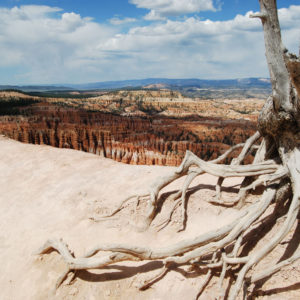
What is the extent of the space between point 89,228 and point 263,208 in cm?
404

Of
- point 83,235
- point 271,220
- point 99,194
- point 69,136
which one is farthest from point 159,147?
point 271,220

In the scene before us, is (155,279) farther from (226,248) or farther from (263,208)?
(263,208)

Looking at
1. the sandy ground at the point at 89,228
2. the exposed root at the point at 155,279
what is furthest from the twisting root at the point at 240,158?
the exposed root at the point at 155,279

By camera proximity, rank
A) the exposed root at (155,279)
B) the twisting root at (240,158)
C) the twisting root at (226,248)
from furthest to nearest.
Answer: the twisting root at (240,158) → the exposed root at (155,279) → the twisting root at (226,248)

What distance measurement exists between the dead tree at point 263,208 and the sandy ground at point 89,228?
289 mm

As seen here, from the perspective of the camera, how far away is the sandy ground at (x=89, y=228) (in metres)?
4.59

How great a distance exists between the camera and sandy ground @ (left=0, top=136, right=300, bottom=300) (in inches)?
181

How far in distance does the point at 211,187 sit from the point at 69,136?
11.5 meters

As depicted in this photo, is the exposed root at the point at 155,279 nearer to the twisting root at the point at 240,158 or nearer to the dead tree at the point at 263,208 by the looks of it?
the dead tree at the point at 263,208

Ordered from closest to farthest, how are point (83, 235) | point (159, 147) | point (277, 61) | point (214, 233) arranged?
point (277, 61)
point (214, 233)
point (83, 235)
point (159, 147)

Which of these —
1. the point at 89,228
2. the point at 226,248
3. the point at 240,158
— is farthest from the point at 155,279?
the point at 240,158

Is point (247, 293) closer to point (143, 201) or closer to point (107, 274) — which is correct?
point (107, 274)

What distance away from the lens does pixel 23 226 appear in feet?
21.7

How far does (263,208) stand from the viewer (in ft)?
15.1
